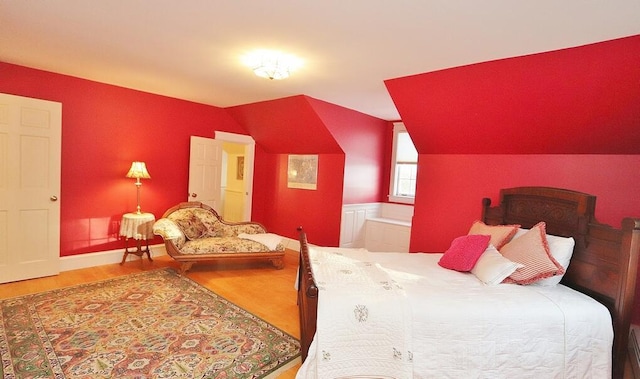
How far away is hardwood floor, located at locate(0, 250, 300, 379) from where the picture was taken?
10.4 ft

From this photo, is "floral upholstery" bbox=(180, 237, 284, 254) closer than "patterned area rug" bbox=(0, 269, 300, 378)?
No

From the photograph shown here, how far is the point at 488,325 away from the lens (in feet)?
6.58

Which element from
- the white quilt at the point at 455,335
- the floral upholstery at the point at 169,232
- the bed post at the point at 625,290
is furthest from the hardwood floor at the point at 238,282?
the white quilt at the point at 455,335

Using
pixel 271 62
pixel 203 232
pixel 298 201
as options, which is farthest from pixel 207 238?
pixel 271 62

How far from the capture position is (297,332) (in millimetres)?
2777

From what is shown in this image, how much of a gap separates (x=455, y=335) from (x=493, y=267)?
838mm

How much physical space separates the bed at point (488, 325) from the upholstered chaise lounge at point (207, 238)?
2137 mm

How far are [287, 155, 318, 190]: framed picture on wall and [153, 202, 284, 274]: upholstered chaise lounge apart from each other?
1.17m

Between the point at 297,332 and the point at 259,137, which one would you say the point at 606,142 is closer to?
the point at 297,332

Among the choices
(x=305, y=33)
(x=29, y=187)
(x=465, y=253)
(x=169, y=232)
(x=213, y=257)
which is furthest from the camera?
(x=213, y=257)

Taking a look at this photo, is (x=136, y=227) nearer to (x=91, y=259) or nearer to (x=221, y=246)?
(x=91, y=259)

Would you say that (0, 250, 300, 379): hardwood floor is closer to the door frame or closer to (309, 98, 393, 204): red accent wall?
the door frame

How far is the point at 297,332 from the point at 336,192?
272 cm

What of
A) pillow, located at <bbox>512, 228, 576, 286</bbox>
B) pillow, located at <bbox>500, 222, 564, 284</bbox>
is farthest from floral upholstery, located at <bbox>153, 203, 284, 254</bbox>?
pillow, located at <bbox>512, 228, 576, 286</bbox>
